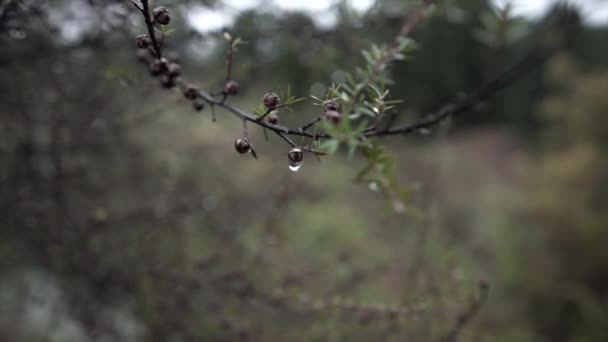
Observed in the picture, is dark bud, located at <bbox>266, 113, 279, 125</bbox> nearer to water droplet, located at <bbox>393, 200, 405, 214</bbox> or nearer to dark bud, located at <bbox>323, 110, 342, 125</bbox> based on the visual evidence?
dark bud, located at <bbox>323, 110, 342, 125</bbox>

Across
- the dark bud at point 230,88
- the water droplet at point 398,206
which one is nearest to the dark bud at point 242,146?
the dark bud at point 230,88

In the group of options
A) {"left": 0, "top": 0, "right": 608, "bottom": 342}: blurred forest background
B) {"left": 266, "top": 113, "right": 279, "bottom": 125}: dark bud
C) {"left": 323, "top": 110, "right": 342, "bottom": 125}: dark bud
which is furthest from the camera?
{"left": 0, "top": 0, "right": 608, "bottom": 342}: blurred forest background

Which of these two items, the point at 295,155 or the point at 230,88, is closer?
the point at 295,155

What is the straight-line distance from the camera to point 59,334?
8.30 ft

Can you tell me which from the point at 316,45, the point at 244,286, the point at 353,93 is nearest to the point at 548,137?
the point at 316,45

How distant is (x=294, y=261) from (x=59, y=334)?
1454 mm

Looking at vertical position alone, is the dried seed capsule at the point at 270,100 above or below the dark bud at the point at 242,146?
above

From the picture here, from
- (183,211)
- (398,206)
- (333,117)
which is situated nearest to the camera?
(333,117)

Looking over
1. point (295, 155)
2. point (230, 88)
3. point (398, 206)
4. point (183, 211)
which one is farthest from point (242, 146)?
point (183, 211)

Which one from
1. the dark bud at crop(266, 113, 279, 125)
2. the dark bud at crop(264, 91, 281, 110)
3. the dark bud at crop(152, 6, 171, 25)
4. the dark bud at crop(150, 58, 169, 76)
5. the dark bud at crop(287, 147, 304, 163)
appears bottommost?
the dark bud at crop(287, 147, 304, 163)

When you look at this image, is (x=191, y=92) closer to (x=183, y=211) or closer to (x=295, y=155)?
(x=295, y=155)

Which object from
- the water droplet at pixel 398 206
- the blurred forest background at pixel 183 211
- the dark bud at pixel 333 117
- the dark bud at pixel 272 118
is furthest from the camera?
the blurred forest background at pixel 183 211

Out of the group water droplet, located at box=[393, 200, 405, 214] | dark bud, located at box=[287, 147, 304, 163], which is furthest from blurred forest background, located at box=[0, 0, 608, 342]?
dark bud, located at box=[287, 147, 304, 163]

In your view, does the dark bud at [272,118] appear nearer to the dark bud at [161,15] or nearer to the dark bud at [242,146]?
the dark bud at [242,146]
